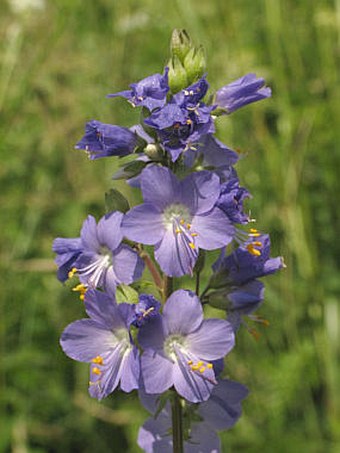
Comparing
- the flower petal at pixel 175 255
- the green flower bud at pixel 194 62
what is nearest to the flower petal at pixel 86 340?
the flower petal at pixel 175 255

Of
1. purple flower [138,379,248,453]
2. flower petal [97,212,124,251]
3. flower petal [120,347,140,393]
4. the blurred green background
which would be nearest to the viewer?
flower petal [120,347,140,393]

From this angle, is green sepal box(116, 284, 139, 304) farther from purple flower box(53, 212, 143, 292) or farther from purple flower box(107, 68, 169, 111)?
purple flower box(107, 68, 169, 111)

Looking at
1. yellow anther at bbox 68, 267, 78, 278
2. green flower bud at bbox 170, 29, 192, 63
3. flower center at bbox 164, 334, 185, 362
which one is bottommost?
flower center at bbox 164, 334, 185, 362

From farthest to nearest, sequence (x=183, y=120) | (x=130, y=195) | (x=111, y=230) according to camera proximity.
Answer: (x=130, y=195), (x=111, y=230), (x=183, y=120)

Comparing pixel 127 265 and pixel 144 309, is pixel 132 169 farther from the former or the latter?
pixel 144 309

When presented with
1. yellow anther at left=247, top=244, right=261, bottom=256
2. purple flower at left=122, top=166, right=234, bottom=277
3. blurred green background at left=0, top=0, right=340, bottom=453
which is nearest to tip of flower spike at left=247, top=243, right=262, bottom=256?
yellow anther at left=247, top=244, right=261, bottom=256

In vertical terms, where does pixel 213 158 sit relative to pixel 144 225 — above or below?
above

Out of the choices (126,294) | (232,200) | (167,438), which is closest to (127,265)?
(126,294)

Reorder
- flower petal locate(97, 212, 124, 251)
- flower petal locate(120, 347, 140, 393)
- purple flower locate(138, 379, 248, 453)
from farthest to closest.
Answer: purple flower locate(138, 379, 248, 453) < flower petal locate(97, 212, 124, 251) < flower petal locate(120, 347, 140, 393)

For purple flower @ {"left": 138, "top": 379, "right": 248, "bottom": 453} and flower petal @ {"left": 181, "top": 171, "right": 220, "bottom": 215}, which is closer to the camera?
flower petal @ {"left": 181, "top": 171, "right": 220, "bottom": 215}
